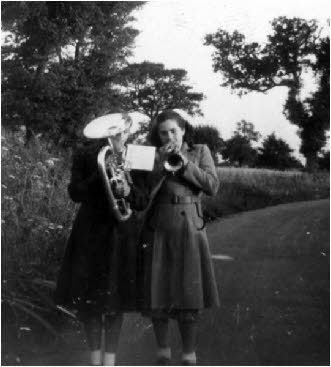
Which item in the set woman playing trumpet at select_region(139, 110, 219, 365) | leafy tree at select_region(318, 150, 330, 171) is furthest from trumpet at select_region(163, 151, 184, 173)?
leafy tree at select_region(318, 150, 330, 171)

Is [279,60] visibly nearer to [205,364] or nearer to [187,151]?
[187,151]

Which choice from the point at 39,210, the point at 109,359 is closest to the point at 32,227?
the point at 39,210

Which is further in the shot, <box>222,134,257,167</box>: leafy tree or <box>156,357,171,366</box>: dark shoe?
<box>222,134,257,167</box>: leafy tree

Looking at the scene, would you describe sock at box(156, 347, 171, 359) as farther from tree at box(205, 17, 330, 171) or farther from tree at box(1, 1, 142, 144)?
tree at box(205, 17, 330, 171)

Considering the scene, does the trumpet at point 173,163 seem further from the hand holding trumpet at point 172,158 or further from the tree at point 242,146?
the tree at point 242,146

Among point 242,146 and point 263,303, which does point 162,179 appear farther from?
point 263,303

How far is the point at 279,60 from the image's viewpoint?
17.7 feet

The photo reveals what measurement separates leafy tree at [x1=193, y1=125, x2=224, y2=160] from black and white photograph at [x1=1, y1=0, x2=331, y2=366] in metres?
0.02

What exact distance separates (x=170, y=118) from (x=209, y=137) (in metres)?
0.64

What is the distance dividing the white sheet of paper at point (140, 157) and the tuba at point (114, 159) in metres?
0.04

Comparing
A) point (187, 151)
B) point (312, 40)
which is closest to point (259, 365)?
point (187, 151)

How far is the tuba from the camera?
11.7 ft

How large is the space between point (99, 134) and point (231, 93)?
1.47m

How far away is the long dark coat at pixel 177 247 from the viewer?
12.3 ft
